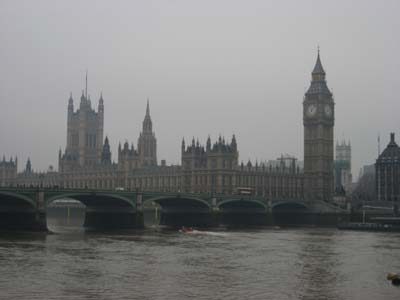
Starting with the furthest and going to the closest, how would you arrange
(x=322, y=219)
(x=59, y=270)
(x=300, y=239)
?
1. (x=322, y=219)
2. (x=300, y=239)
3. (x=59, y=270)

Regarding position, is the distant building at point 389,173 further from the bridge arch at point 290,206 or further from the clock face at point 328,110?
the bridge arch at point 290,206

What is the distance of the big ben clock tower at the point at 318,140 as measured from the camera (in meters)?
169

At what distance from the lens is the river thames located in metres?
40.4

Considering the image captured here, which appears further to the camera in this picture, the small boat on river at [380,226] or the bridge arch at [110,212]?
the small boat on river at [380,226]

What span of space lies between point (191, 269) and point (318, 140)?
122346 mm

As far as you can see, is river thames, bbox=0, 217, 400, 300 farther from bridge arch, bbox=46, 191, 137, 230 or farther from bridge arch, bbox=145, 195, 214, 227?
bridge arch, bbox=145, 195, 214, 227

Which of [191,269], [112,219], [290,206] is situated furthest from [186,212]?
[191,269]

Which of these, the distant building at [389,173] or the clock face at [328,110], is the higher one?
the clock face at [328,110]

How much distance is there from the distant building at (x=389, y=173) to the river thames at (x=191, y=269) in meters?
108

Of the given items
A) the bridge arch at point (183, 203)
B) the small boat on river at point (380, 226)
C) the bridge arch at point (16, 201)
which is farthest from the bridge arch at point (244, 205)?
the bridge arch at point (16, 201)

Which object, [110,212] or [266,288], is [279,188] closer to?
[110,212]

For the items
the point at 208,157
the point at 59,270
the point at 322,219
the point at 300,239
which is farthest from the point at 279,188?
the point at 59,270

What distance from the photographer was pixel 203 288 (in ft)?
138

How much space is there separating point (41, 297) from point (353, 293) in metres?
18.2
